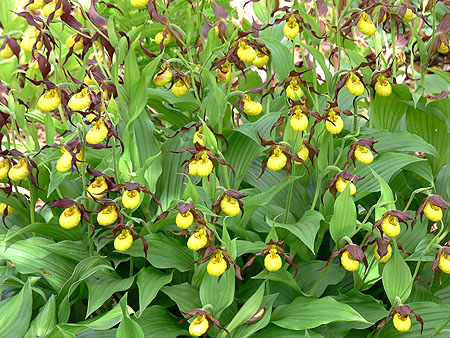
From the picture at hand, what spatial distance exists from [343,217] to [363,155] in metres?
0.19

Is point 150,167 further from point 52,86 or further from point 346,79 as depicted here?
point 346,79

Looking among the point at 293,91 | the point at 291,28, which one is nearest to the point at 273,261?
the point at 293,91

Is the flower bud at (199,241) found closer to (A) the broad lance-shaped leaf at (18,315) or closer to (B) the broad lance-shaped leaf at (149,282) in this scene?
(B) the broad lance-shaped leaf at (149,282)

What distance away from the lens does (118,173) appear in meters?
1.69

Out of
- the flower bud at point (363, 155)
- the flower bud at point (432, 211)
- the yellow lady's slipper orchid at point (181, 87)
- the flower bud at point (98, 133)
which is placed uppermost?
the flower bud at point (98, 133)

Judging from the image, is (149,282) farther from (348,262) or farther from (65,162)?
(348,262)

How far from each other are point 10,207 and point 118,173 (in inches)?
21.0

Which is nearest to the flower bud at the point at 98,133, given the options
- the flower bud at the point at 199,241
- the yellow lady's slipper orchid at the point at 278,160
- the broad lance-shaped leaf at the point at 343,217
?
the flower bud at the point at 199,241

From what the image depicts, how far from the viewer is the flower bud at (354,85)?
169 cm

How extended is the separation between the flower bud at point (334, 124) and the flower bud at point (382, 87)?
249 millimetres

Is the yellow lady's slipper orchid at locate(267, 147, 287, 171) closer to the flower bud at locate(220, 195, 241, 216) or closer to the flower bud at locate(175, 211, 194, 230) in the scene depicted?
the flower bud at locate(220, 195, 241, 216)

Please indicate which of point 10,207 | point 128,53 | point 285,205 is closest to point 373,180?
point 285,205

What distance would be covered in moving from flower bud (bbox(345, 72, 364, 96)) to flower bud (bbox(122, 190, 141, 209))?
72 centimetres

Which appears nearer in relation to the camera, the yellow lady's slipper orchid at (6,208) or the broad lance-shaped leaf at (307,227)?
the broad lance-shaped leaf at (307,227)
